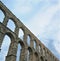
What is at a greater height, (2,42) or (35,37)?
(35,37)

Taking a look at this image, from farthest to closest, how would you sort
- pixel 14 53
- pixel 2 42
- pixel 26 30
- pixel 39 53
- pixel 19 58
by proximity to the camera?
1. pixel 39 53
2. pixel 26 30
3. pixel 19 58
4. pixel 14 53
5. pixel 2 42

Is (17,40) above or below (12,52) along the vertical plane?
above

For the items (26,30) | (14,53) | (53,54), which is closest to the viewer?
(14,53)

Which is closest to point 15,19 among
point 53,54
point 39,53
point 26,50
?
point 26,50

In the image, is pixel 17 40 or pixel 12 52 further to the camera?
pixel 17 40

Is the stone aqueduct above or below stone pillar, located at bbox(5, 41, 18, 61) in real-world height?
above

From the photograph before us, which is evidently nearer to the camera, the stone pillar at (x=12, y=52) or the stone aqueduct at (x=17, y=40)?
the stone pillar at (x=12, y=52)

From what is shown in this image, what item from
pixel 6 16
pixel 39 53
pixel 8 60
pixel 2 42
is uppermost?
pixel 6 16

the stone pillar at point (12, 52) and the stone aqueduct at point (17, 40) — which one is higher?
the stone aqueduct at point (17, 40)

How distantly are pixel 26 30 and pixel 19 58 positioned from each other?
16.7 ft

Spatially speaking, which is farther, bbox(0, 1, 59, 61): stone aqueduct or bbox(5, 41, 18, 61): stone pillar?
bbox(0, 1, 59, 61): stone aqueduct

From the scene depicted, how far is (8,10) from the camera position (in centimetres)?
1997

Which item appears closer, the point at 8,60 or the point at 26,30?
the point at 8,60

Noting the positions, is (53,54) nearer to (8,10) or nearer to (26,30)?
(26,30)
